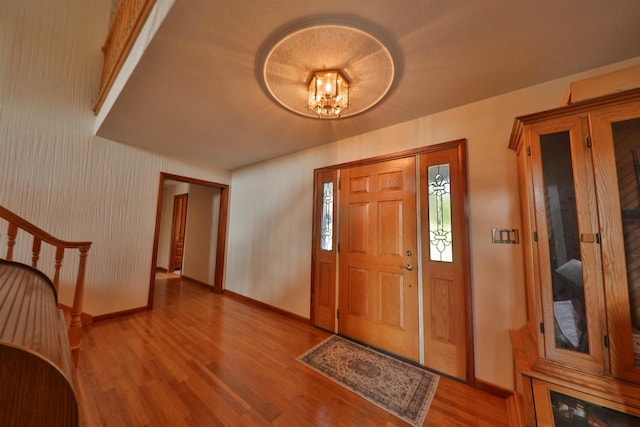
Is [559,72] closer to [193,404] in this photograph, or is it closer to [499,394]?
Answer: [499,394]

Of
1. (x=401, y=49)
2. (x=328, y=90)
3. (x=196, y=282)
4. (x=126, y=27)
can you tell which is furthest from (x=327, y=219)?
(x=196, y=282)

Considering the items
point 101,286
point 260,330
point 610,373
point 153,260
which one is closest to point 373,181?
point 610,373

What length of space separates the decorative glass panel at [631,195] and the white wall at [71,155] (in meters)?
4.59

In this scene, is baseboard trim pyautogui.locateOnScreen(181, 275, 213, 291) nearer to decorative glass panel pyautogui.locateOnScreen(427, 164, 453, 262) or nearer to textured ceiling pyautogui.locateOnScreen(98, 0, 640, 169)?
textured ceiling pyautogui.locateOnScreen(98, 0, 640, 169)

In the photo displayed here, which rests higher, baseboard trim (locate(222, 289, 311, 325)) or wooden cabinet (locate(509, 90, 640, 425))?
wooden cabinet (locate(509, 90, 640, 425))

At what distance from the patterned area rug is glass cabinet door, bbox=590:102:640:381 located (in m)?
1.11

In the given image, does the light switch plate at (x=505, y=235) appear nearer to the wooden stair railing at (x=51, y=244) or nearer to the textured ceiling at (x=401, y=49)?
the textured ceiling at (x=401, y=49)

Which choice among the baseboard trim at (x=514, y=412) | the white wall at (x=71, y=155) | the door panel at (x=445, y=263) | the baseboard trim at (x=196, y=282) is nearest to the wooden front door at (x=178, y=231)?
the baseboard trim at (x=196, y=282)

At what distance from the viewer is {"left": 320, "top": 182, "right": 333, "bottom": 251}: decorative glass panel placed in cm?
282

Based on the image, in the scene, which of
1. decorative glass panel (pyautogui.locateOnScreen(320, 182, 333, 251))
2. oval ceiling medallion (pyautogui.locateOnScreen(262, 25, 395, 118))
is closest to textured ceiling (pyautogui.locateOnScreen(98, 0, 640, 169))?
oval ceiling medallion (pyautogui.locateOnScreen(262, 25, 395, 118))

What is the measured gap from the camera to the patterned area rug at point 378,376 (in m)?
1.62

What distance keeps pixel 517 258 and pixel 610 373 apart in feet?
2.51

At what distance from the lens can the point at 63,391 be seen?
32cm

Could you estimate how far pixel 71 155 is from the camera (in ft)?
8.87
